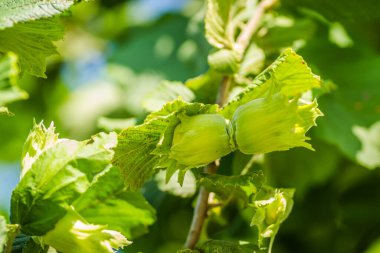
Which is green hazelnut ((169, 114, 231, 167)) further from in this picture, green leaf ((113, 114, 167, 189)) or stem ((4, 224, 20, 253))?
stem ((4, 224, 20, 253))

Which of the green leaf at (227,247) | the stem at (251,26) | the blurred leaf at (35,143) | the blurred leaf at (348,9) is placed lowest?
the green leaf at (227,247)

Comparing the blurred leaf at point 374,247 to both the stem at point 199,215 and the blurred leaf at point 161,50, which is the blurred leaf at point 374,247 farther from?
the stem at point 199,215

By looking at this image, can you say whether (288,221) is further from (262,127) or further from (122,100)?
(262,127)

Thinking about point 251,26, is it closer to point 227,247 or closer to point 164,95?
point 164,95

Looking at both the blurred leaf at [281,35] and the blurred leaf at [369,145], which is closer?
the blurred leaf at [281,35]

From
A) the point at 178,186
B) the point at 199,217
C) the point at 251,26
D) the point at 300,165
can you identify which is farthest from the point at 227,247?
the point at 300,165

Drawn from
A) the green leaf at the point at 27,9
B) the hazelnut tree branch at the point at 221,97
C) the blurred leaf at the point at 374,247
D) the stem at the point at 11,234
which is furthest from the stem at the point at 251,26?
the blurred leaf at the point at 374,247
